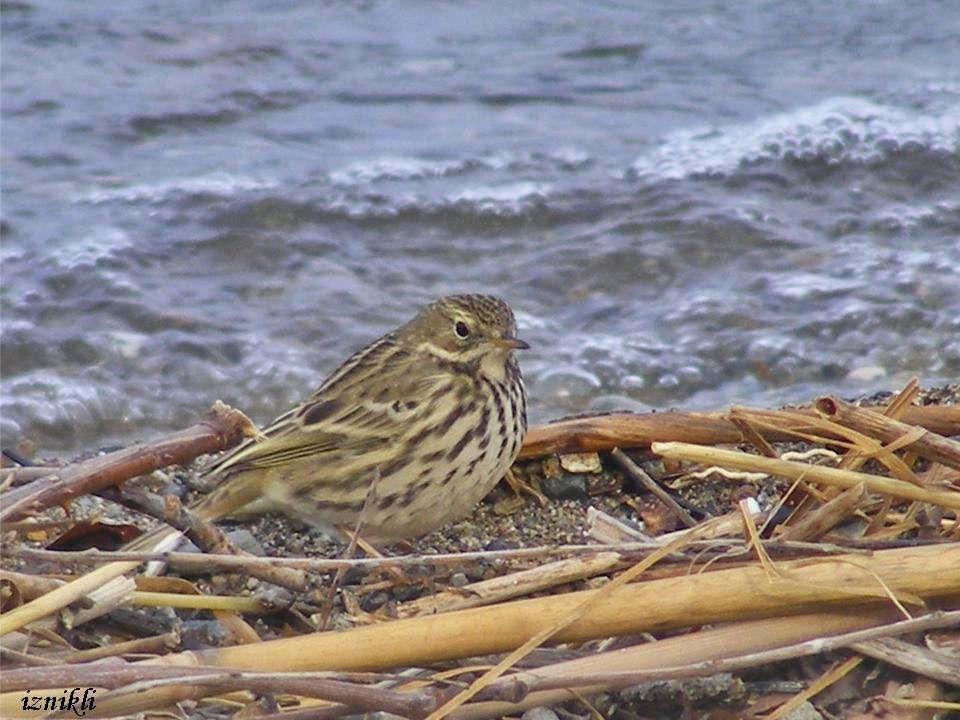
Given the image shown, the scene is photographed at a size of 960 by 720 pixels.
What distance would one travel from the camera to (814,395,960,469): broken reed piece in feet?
16.3

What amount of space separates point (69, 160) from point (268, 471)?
685cm

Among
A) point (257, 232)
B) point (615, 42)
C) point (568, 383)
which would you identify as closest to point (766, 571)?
point (568, 383)

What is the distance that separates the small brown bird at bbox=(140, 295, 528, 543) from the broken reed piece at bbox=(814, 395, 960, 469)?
4.53 ft

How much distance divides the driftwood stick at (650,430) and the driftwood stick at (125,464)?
137 centimetres

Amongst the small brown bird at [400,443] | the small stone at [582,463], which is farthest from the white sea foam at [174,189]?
the small stone at [582,463]

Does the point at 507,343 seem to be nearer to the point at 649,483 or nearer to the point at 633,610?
the point at 649,483

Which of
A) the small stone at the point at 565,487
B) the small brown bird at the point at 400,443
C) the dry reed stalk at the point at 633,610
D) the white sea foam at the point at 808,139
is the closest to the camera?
the dry reed stalk at the point at 633,610

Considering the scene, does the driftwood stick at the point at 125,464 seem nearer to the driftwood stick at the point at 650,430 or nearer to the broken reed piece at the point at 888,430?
the driftwood stick at the point at 650,430

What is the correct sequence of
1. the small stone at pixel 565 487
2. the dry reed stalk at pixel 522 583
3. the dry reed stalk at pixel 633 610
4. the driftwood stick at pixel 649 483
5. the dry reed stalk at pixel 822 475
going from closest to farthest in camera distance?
1. the dry reed stalk at pixel 633 610
2. the dry reed stalk at pixel 522 583
3. the dry reed stalk at pixel 822 475
4. the driftwood stick at pixel 649 483
5. the small stone at pixel 565 487

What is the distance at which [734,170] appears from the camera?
40.4 feet

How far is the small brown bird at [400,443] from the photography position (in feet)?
20.5

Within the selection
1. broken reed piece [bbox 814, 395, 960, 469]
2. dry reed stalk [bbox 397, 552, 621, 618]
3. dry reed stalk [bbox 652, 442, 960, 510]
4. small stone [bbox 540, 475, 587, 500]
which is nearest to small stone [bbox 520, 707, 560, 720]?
dry reed stalk [bbox 397, 552, 621, 618]

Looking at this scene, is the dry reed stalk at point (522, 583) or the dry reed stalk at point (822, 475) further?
the dry reed stalk at point (822, 475)

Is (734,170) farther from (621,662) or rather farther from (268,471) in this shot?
(621,662)
